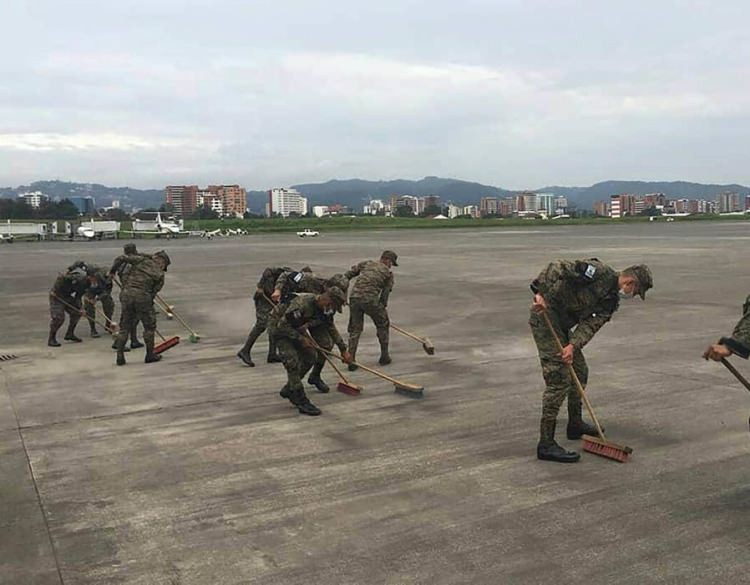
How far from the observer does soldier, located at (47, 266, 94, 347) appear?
13.4 meters

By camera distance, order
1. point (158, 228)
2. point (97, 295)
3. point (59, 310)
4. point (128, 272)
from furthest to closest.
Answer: point (158, 228)
point (97, 295)
point (59, 310)
point (128, 272)

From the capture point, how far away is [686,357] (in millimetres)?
10844

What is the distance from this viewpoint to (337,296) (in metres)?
7.82

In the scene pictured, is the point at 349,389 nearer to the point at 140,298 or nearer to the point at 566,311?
the point at 566,311

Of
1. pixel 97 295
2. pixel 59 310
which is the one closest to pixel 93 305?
pixel 97 295

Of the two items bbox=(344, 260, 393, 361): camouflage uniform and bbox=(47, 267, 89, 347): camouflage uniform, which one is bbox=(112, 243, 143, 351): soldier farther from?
bbox=(344, 260, 393, 361): camouflage uniform

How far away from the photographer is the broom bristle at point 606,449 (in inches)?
252

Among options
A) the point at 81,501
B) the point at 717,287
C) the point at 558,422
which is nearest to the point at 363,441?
the point at 558,422

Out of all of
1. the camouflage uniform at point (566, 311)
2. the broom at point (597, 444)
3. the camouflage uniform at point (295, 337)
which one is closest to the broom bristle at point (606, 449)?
the broom at point (597, 444)

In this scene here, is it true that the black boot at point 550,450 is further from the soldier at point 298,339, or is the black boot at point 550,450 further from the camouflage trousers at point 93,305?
the camouflage trousers at point 93,305

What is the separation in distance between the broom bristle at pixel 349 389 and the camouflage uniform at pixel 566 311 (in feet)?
9.50

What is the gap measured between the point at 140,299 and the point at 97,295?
391 cm

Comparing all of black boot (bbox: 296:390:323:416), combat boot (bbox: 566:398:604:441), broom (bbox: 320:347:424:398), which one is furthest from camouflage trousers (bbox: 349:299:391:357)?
combat boot (bbox: 566:398:604:441)

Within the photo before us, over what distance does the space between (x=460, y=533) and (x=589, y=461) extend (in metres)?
1.95
